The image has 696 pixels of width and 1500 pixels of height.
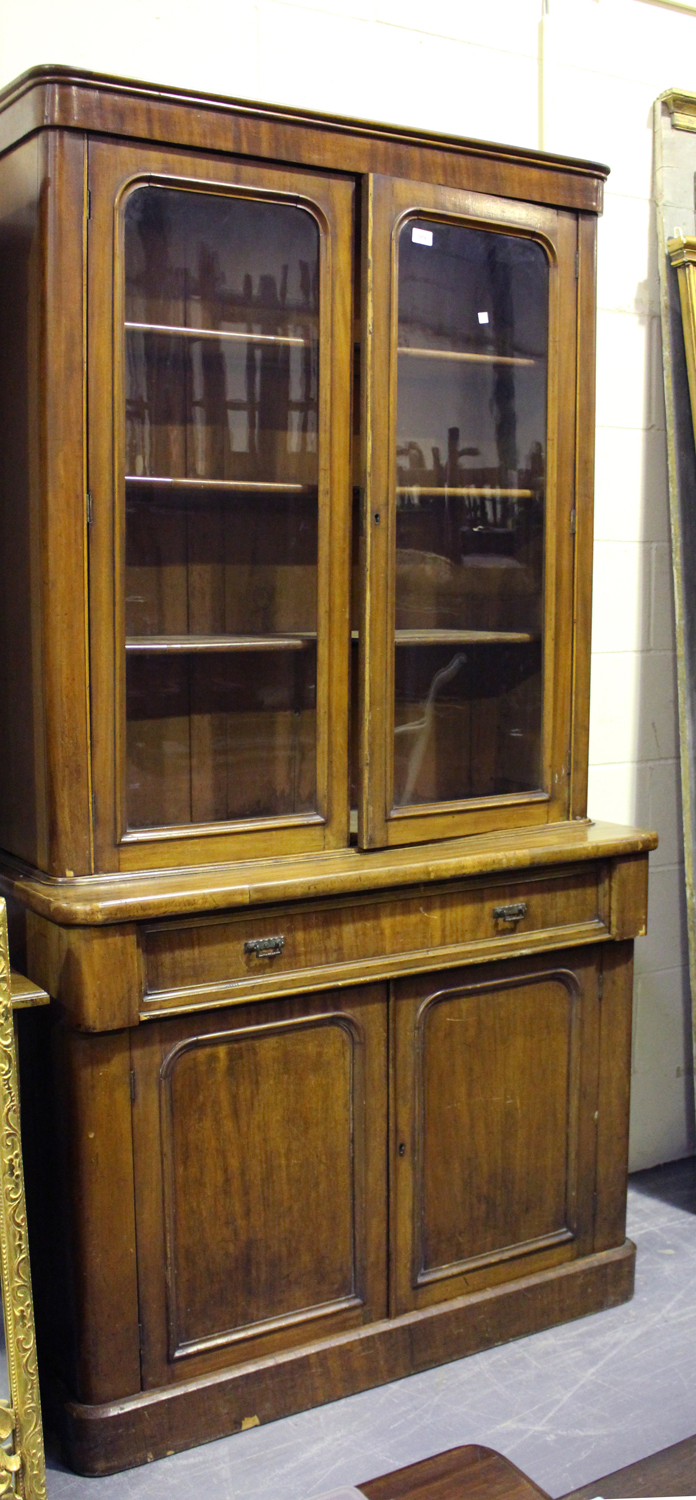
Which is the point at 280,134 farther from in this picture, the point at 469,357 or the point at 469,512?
the point at 469,512

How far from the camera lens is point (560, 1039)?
233 centimetres

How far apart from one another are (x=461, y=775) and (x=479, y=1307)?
951mm

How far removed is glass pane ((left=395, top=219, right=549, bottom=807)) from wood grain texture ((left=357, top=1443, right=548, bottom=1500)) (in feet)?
3.56

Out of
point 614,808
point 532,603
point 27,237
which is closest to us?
point 27,237

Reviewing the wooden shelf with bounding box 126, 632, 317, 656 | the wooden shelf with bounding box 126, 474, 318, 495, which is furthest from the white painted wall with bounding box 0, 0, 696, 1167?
the wooden shelf with bounding box 126, 632, 317, 656

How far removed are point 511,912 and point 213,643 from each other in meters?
0.71

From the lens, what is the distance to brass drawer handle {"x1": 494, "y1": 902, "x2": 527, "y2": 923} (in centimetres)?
221

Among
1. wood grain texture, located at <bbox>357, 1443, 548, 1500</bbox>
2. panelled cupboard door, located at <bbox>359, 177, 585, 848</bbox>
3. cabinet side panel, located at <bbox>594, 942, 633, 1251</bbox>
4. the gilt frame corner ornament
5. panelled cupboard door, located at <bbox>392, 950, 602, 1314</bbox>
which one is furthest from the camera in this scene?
cabinet side panel, located at <bbox>594, 942, 633, 1251</bbox>

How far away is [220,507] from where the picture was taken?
2020 mm

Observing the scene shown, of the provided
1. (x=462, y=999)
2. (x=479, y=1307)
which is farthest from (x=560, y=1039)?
(x=479, y=1307)

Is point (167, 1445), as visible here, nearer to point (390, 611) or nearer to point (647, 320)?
point (390, 611)

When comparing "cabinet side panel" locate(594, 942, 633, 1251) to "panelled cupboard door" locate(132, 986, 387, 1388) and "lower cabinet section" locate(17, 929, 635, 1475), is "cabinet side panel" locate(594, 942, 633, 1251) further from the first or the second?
"panelled cupboard door" locate(132, 986, 387, 1388)

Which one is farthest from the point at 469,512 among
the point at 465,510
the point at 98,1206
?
the point at 98,1206

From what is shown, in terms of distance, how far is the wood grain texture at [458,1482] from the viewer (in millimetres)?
1194
